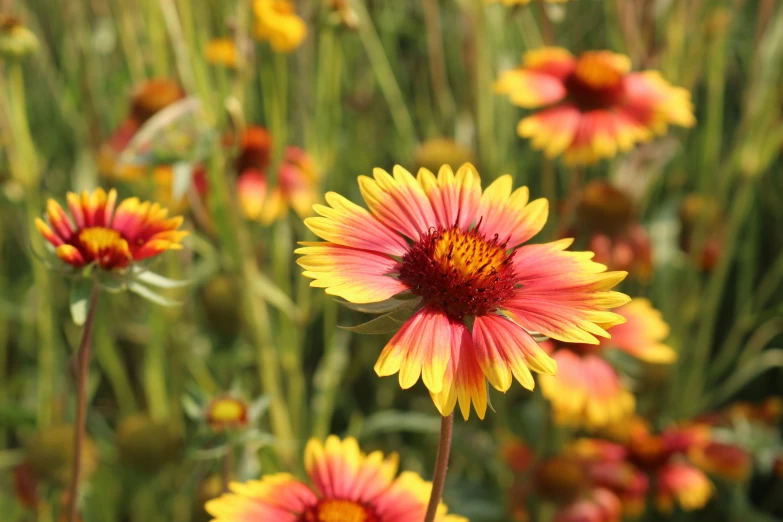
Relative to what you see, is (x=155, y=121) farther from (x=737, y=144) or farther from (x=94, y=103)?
(x=737, y=144)

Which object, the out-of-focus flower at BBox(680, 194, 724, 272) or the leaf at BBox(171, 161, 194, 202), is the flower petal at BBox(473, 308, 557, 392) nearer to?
the leaf at BBox(171, 161, 194, 202)

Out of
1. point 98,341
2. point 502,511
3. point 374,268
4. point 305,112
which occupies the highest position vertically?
point 305,112

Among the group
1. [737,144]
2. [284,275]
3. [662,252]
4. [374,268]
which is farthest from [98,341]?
[737,144]

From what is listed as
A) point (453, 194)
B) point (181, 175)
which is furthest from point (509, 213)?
point (181, 175)

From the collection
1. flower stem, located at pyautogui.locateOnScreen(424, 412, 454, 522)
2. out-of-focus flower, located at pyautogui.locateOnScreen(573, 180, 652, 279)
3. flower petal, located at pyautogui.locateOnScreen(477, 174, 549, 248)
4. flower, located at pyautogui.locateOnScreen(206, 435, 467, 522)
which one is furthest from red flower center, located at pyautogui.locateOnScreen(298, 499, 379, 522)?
out-of-focus flower, located at pyautogui.locateOnScreen(573, 180, 652, 279)

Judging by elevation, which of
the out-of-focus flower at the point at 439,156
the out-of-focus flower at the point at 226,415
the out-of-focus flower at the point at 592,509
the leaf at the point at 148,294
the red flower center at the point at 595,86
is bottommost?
the out-of-focus flower at the point at 592,509

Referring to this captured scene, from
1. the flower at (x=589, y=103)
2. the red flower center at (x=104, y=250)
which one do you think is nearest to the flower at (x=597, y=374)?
the flower at (x=589, y=103)

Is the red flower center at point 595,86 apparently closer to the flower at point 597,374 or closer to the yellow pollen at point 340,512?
the flower at point 597,374
